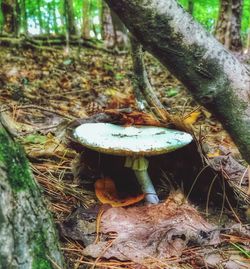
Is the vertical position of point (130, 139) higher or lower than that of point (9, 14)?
lower

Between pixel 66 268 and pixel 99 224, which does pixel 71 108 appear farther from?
pixel 66 268

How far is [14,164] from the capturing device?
1.17 metres

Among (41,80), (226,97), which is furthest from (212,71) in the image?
(41,80)

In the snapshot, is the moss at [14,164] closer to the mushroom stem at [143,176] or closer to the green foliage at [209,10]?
the mushroom stem at [143,176]

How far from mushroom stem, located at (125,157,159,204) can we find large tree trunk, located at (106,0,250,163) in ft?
1.69

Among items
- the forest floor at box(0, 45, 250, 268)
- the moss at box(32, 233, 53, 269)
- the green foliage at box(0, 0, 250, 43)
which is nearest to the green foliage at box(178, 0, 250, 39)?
the green foliage at box(0, 0, 250, 43)

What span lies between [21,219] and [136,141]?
68 centimetres

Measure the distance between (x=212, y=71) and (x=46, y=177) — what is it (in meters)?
1.05

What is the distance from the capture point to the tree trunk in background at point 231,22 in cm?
584

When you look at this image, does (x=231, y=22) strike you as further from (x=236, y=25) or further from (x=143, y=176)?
(x=143, y=176)

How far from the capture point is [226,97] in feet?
4.62

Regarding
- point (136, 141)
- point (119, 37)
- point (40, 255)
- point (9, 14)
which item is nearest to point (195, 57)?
point (136, 141)

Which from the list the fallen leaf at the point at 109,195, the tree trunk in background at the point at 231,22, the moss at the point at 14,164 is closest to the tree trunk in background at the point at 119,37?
the tree trunk in background at the point at 231,22

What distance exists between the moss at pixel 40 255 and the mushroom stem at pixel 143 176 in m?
0.75
